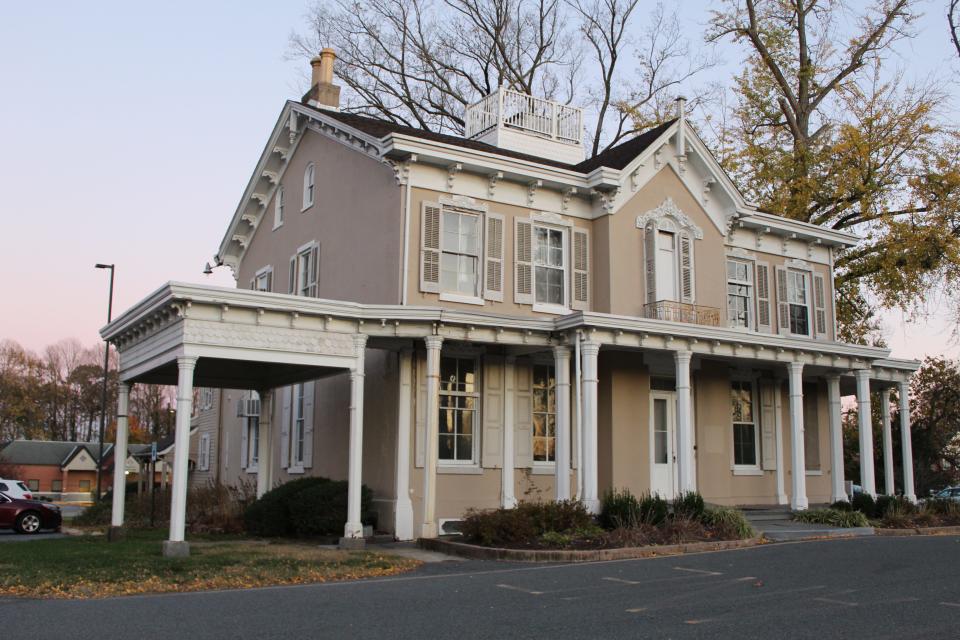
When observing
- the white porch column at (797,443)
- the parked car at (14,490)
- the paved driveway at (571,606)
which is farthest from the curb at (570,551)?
the parked car at (14,490)

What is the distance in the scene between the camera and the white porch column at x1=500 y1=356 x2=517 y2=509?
18484 millimetres

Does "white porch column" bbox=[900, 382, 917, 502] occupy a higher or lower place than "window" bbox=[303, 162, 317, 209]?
lower

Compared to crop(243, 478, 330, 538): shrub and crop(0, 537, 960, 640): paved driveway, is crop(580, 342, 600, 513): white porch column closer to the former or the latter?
crop(0, 537, 960, 640): paved driveway

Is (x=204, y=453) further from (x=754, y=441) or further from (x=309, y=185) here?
(x=754, y=441)

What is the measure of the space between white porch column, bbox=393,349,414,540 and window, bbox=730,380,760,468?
333 inches

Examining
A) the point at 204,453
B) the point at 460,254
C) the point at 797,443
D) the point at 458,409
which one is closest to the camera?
the point at 458,409

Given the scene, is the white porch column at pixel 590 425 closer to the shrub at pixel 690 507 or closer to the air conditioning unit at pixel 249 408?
the shrub at pixel 690 507

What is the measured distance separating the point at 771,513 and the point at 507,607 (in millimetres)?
12065

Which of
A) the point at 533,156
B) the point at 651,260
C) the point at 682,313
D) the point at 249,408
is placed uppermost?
the point at 533,156

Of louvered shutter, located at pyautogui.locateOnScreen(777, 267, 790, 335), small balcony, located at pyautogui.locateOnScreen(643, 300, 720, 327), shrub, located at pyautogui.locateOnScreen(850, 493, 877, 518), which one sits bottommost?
shrub, located at pyautogui.locateOnScreen(850, 493, 877, 518)

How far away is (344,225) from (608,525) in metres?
8.82

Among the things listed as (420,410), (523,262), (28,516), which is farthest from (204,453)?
(523,262)

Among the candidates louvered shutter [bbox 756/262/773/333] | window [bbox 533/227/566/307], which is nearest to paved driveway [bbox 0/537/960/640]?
window [bbox 533/227/566/307]

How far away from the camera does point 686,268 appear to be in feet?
Answer: 68.9
